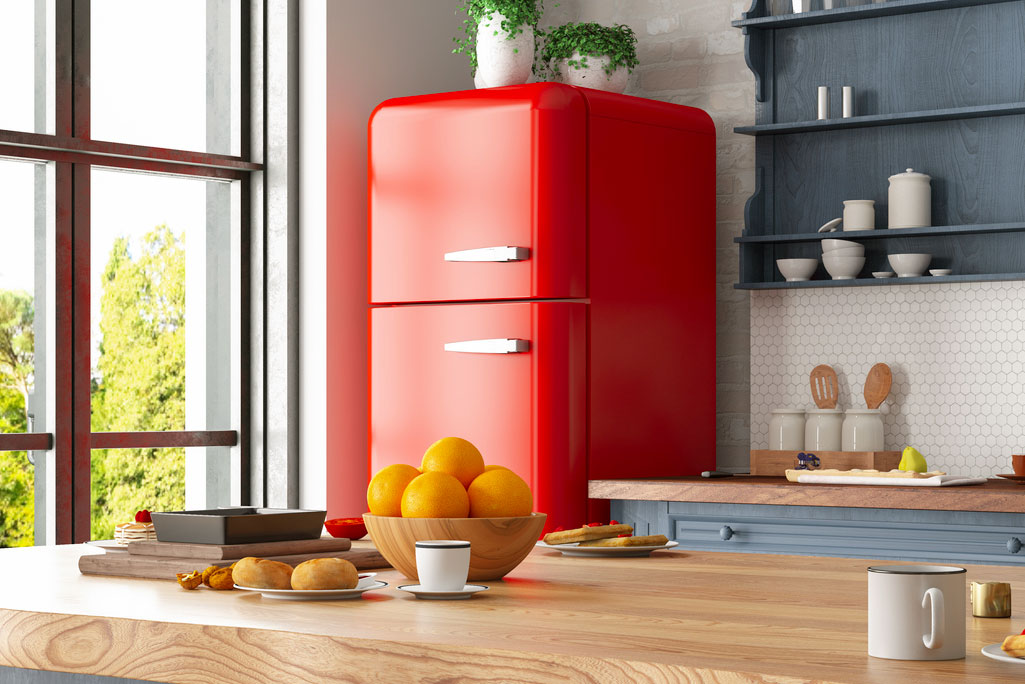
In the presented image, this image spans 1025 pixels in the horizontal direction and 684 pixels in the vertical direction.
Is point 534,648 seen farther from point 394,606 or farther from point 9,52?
point 9,52

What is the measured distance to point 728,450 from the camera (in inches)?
174

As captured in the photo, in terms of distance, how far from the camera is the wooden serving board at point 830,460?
3768mm

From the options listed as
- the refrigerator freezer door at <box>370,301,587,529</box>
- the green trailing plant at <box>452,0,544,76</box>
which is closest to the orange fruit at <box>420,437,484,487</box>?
the refrigerator freezer door at <box>370,301,587,529</box>

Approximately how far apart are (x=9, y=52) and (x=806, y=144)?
7.76ft

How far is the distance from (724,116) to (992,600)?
10.9 ft

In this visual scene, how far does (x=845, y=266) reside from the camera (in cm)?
407

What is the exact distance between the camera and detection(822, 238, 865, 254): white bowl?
4059mm

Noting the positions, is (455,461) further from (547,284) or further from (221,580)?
(547,284)

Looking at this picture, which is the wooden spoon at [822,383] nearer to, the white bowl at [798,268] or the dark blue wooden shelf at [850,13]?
the white bowl at [798,268]

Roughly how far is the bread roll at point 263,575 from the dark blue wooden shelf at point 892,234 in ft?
9.27

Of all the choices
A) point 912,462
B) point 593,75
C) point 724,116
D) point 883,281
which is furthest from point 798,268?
point 593,75

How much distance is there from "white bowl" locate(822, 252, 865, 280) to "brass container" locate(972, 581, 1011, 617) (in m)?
2.84

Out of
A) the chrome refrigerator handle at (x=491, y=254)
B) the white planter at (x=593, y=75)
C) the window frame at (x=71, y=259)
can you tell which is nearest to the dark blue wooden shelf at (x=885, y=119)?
the white planter at (x=593, y=75)

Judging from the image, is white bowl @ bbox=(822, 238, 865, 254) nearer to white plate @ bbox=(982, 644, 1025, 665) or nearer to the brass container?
the brass container
